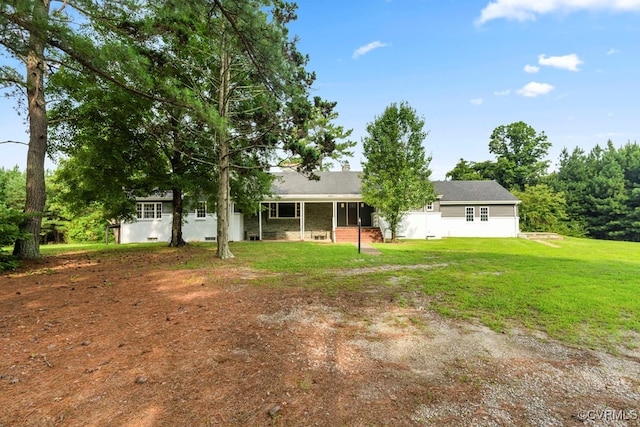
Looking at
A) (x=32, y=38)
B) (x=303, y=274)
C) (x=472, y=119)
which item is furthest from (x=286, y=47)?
(x=472, y=119)

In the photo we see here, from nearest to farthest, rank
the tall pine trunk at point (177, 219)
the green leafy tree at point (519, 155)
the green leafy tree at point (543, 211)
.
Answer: the tall pine trunk at point (177, 219)
the green leafy tree at point (543, 211)
the green leafy tree at point (519, 155)

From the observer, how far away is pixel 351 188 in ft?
65.5

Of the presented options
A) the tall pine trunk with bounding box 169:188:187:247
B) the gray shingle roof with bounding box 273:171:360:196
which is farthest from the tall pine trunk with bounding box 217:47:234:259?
the gray shingle roof with bounding box 273:171:360:196

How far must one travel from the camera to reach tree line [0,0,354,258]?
5.95 meters

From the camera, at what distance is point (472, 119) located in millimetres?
21141

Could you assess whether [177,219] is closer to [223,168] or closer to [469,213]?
[223,168]

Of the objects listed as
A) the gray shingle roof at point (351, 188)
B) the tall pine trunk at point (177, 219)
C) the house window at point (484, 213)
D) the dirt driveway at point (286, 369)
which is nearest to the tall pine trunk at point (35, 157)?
the tall pine trunk at point (177, 219)

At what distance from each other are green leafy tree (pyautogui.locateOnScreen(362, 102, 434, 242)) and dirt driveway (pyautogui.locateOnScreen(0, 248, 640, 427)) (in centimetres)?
1215

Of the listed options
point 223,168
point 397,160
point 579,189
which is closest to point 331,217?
point 397,160

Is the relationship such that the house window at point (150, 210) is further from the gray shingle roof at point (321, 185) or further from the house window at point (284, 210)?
the gray shingle roof at point (321, 185)

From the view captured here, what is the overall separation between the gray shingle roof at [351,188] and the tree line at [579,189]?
10.00 metres

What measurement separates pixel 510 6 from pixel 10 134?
17346 mm

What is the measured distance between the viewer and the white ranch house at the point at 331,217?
18.4 m

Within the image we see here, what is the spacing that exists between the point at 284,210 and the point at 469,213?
42.4 ft
